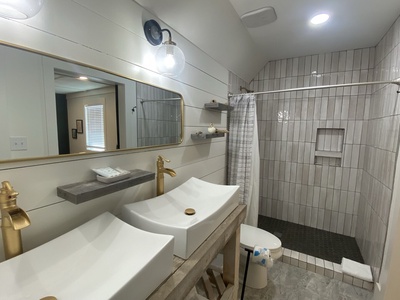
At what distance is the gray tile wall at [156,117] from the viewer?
1.22 metres

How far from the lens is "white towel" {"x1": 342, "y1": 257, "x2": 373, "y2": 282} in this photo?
1795 millimetres

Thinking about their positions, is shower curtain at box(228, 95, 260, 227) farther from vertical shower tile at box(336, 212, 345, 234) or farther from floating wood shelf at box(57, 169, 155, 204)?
floating wood shelf at box(57, 169, 155, 204)

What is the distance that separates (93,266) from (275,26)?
227 cm

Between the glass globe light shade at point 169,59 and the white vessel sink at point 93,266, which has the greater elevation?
the glass globe light shade at point 169,59

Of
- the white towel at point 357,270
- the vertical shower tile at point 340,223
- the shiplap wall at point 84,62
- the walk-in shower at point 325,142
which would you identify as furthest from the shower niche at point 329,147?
the shiplap wall at point 84,62

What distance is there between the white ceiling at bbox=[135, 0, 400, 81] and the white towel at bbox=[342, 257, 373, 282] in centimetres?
228

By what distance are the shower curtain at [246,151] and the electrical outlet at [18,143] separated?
186 cm

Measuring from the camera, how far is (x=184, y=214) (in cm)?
116

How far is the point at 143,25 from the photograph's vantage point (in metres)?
1.17

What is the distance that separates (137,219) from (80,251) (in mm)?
263

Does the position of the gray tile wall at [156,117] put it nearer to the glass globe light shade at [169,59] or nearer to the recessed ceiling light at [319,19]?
the glass globe light shade at [169,59]

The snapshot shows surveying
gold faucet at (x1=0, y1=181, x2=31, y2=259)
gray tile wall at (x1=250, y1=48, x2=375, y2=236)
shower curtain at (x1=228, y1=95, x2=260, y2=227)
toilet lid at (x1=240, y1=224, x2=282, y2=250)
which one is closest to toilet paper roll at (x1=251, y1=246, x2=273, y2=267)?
toilet lid at (x1=240, y1=224, x2=282, y2=250)

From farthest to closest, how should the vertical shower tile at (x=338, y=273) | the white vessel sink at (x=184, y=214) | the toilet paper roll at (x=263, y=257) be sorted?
the vertical shower tile at (x=338, y=273) → the toilet paper roll at (x=263, y=257) → the white vessel sink at (x=184, y=214)

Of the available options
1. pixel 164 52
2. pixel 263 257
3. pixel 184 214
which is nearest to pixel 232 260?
pixel 263 257
